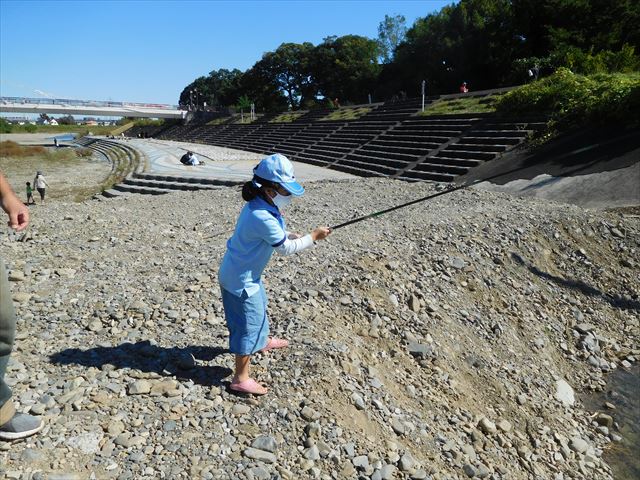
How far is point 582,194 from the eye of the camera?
951 centimetres

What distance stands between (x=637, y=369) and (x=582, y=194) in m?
5.14

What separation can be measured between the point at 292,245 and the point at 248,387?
1082 millimetres

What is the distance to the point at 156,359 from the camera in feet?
12.1

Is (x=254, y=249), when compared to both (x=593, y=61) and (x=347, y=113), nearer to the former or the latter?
(x=593, y=61)

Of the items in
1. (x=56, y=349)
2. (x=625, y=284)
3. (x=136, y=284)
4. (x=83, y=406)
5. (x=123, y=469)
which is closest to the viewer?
(x=123, y=469)

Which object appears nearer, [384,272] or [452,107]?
[384,272]

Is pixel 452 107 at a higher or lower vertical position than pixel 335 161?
higher

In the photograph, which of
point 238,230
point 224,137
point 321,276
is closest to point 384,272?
point 321,276

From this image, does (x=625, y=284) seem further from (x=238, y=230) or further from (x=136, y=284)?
(x=136, y=284)

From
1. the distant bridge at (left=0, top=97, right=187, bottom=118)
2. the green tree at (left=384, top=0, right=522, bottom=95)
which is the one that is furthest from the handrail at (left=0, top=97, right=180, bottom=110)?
the green tree at (left=384, top=0, right=522, bottom=95)

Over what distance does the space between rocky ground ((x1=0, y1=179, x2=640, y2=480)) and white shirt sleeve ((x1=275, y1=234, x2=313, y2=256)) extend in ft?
3.49

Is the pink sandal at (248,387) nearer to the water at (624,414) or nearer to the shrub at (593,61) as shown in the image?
the water at (624,414)

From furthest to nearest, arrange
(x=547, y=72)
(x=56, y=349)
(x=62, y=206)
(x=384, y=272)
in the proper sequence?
(x=547, y=72), (x=62, y=206), (x=384, y=272), (x=56, y=349)

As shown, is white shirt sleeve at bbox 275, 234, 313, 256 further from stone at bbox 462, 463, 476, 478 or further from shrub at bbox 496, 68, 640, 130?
shrub at bbox 496, 68, 640, 130
